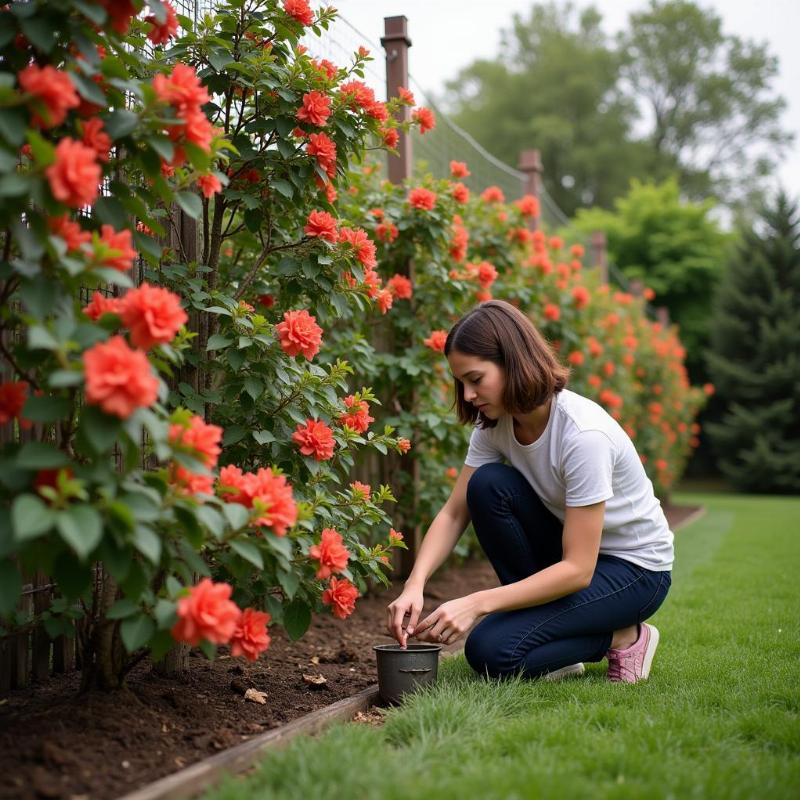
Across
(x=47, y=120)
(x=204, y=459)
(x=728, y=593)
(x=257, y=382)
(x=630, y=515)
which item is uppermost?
(x=47, y=120)

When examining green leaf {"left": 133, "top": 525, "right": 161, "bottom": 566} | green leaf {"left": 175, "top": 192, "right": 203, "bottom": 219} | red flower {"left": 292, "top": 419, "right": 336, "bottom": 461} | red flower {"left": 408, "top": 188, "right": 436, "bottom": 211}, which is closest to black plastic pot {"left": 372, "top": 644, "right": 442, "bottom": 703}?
red flower {"left": 292, "top": 419, "right": 336, "bottom": 461}

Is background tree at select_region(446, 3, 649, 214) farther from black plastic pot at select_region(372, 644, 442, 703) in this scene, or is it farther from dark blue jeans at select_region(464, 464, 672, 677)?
black plastic pot at select_region(372, 644, 442, 703)

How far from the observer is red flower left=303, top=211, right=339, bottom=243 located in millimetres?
2719

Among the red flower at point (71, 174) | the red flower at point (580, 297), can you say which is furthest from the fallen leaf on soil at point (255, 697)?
the red flower at point (580, 297)

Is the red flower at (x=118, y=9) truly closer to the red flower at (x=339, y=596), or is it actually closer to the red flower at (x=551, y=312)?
the red flower at (x=339, y=596)

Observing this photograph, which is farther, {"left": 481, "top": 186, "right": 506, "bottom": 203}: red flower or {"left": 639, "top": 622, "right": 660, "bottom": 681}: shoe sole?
{"left": 481, "top": 186, "right": 506, "bottom": 203}: red flower

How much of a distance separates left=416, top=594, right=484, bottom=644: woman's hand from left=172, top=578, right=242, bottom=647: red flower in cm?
89

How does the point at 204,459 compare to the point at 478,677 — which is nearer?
the point at 204,459

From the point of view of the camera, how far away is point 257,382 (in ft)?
8.34

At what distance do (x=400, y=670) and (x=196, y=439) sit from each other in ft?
3.72

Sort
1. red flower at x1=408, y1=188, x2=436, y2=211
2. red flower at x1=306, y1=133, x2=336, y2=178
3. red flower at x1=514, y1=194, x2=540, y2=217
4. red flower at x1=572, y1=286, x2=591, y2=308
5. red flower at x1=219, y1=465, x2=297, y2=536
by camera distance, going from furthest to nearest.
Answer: red flower at x1=572, y1=286, x2=591, y2=308
red flower at x1=514, y1=194, x2=540, y2=217
red flower at x1=408, y1=188, x2=436, y2=211
red flower at x1=306, y1=133, x2=336, y2=178
red flower at x1=219, y1=465, x2=297, y2=536

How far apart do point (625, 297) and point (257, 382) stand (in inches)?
284

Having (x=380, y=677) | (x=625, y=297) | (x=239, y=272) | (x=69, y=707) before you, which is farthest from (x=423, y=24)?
(x=625, y=297)

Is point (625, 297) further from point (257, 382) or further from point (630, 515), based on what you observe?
point (257, 382)
